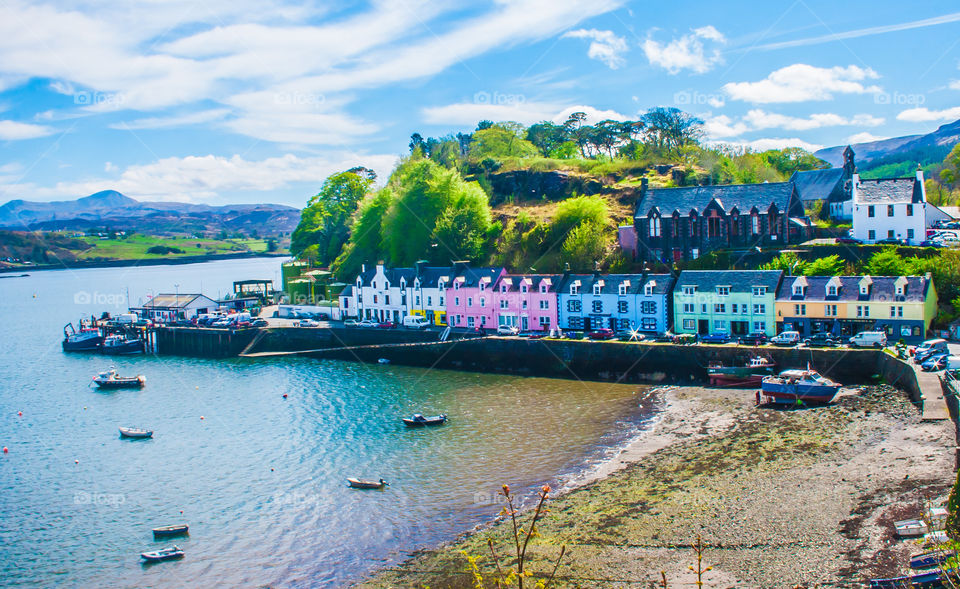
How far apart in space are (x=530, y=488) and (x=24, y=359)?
69895mm

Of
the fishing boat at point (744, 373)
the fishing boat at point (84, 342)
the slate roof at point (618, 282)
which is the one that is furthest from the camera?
the fishing boat at point (84, 342)

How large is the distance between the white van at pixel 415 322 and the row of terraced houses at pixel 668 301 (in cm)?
140

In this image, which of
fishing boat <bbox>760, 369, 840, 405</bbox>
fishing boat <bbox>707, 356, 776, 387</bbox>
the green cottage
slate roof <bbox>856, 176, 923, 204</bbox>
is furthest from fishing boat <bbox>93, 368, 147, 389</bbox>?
slate roof <bbox>856, 176, 923, 204</bbox>

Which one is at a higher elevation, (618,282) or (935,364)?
(618,282)

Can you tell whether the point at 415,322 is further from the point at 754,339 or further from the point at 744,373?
the point at 744,373

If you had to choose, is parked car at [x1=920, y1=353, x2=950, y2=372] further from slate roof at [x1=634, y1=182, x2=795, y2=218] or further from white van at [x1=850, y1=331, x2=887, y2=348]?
slate roof at [x1=634, y1=182, x2=795, y2=218]

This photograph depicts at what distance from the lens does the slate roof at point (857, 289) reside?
156 feet

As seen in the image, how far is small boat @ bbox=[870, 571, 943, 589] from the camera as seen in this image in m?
18.4

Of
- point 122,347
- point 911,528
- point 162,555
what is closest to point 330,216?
point 122,347

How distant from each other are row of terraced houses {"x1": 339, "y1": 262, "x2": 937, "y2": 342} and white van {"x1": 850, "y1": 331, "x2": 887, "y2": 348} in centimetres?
201

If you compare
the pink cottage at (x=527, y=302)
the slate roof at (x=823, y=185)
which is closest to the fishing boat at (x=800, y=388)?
the pink cottage at (x=527, y=302)

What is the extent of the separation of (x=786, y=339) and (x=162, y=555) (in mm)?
39727

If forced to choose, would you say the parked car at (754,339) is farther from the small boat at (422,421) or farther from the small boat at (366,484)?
the small boat at (366,484)

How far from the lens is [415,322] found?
Answer: 68.4 m
